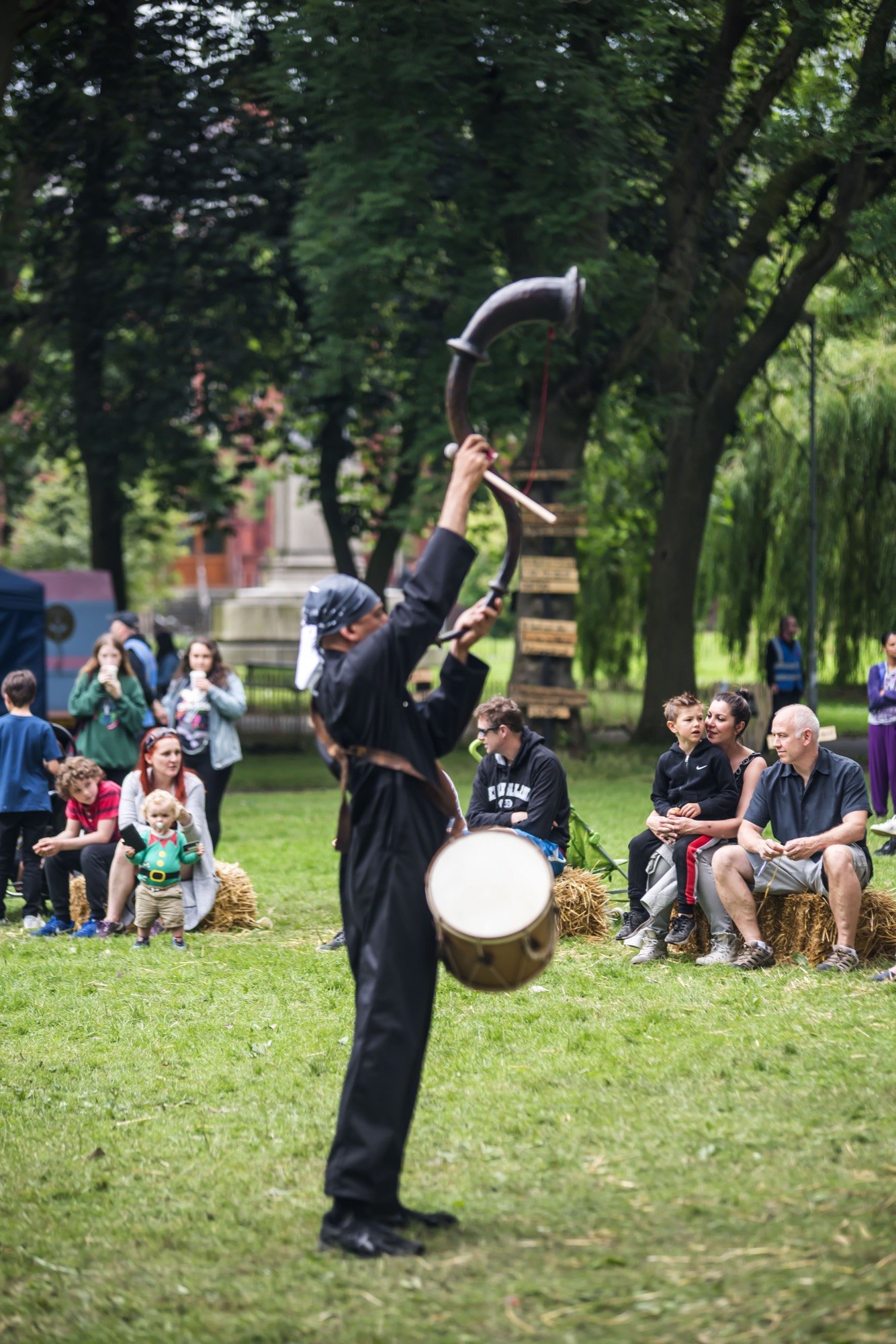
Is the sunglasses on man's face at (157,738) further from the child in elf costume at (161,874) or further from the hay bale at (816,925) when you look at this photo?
the hay bale at (816,925)

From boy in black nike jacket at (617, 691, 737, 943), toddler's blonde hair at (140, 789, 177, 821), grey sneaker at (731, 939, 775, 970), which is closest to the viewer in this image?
grey sneaker at (731, 939, 775, 970)

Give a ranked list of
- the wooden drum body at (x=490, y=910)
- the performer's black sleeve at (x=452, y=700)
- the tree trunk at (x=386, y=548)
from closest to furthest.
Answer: the wooden drum body at (x=490, y=910), the performer's black sleeve at (x=452, y=700), the tree trunk at (x=386, y=548)

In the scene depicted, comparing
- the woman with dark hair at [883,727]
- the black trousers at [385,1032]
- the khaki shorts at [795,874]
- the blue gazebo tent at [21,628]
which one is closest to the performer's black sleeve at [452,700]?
the black trousers at [385,1032]

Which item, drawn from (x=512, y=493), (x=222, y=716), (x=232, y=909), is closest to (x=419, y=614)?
(x=512, y=493)

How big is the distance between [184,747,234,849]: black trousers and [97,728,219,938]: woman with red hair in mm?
799

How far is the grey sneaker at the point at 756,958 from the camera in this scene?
8.61 m

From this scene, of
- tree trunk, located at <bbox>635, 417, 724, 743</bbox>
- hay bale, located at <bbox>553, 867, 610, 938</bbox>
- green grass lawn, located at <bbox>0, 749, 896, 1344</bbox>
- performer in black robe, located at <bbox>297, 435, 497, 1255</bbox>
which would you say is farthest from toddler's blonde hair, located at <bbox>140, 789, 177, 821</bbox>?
tree trunk, located at <bbox>635, 417, 724, 743</bbox>

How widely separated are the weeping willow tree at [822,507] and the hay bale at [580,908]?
15.7 metres

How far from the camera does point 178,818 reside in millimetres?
10117

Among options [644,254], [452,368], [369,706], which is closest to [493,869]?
[369,706]

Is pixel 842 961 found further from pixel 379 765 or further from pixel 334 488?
pixel 334 488

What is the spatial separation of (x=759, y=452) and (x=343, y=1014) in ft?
64.2

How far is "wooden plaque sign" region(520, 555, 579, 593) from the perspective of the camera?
20.9 meters

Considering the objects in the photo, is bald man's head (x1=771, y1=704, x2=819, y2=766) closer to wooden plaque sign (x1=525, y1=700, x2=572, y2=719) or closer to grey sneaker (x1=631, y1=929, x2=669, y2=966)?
grey sneaker (x1=631, y1=929, x2=669, y2=966)
